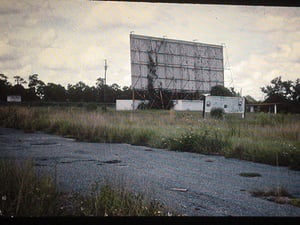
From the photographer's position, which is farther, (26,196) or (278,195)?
(278,195)

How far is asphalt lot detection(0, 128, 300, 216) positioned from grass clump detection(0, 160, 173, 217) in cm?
33

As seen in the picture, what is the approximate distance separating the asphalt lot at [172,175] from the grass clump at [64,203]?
0.33 m

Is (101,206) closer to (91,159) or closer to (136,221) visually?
(136,221)

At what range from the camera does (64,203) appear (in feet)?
8.47

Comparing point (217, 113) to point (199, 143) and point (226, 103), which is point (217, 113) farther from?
point (199, 143)

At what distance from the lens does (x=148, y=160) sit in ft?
16.0

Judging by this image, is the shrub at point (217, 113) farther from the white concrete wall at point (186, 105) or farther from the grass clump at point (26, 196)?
the white concrete wall at point (186, 105)

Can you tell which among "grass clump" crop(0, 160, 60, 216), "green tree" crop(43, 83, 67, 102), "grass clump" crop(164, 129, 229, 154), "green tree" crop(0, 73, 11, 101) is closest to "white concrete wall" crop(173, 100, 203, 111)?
"grass clump" crop(164, 129, 229, 154)

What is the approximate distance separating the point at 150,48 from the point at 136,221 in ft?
52.9

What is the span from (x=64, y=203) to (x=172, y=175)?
1.76 m

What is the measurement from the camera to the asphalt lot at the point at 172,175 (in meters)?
2.75

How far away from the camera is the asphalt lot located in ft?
9.03

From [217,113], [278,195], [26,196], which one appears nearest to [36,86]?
[26,196]

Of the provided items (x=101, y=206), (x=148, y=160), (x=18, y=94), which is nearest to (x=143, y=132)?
(x=148, y=160)
